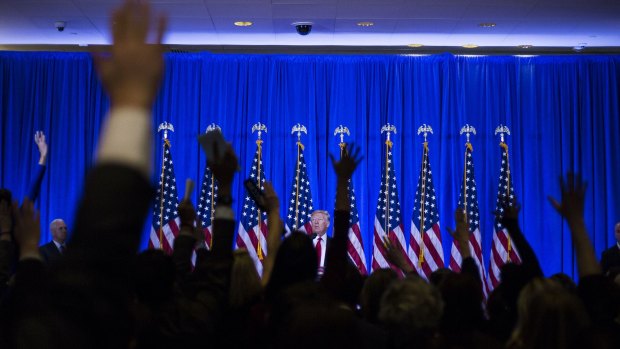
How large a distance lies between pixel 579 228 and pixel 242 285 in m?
1.35

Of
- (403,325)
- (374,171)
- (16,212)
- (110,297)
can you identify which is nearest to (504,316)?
(403,325)

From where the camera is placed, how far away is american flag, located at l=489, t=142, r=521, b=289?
10.6m

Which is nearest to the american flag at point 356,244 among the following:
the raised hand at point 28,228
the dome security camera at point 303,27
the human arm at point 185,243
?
the dome security camera at point 303,27

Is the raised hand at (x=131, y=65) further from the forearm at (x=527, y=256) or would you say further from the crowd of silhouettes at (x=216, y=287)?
the forearm at (x=527, y=256)

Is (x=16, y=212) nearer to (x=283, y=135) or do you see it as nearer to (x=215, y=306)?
(x=215, y=306)

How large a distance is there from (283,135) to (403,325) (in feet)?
27.9

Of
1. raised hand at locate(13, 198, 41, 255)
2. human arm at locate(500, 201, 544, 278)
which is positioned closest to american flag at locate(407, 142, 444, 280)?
human arm at locate(500, 201, 544, 278)

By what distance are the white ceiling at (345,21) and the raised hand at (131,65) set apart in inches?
339

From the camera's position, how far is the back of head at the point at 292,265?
8.98 feet

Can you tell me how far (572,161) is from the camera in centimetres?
1116

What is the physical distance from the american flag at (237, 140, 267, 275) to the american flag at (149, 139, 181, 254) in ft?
3.03

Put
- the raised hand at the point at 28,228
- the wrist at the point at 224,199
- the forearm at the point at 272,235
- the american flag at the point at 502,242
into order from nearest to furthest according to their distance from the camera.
Answer: the raised hand at the point at 28,228, the wrist at the point at 224,199, the forearm at the point at 272,235, the american flag at the point at 502,242

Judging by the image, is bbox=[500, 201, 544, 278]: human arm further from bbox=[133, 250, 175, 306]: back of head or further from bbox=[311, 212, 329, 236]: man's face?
bbox=[311, 212, 329, 236]: man's face

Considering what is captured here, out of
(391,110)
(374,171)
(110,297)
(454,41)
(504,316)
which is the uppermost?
(454,41)
